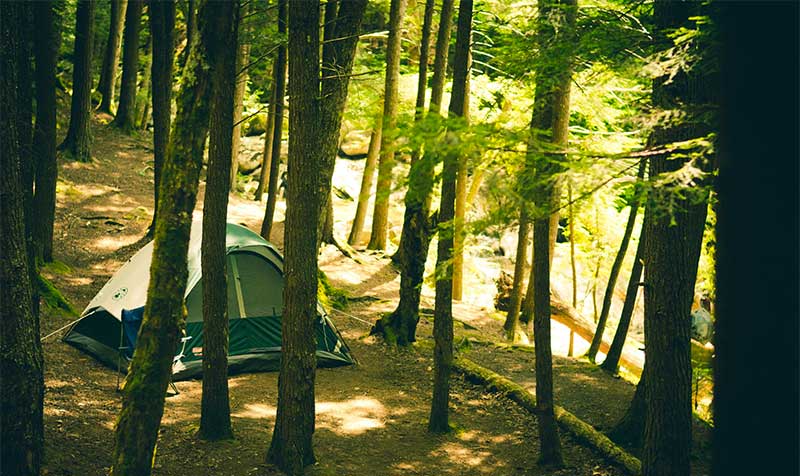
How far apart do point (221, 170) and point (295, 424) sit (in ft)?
9.52

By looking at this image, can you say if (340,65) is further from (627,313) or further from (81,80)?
(81,80)

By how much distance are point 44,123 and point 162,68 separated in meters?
2.52

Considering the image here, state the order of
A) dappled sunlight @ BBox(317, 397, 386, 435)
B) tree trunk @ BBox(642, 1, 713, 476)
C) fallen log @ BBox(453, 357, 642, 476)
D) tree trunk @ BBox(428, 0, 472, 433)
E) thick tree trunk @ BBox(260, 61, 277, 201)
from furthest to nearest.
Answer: thick tree trunk @ BBox(260, 61, 277, 201) → dappled sunlight @ BBox(317, 397, 386, 435) → tree trunk @ BBox(428, 0, 472, 433) → fallen log @ BBox(453, 357, 642, 476) → tree trunk @ BBox(642, 1, 713, 476)

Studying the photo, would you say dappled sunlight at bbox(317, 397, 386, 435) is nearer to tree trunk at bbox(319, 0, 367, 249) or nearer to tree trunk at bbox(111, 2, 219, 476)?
tree trunk at bbox(111, 2, 219, 476)

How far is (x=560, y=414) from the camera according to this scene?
1015cm

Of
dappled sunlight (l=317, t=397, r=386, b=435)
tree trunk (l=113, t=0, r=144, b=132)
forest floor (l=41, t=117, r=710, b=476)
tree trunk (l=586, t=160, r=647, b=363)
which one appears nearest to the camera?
forest floor (l=41, t=117, r=710, b=476)

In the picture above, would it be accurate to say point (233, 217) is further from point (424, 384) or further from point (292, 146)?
point (292, 146)

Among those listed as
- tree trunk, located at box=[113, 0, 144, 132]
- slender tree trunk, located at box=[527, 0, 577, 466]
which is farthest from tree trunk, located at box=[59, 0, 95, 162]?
slender tree trunk, located at box=[527, 0, 577, 466]

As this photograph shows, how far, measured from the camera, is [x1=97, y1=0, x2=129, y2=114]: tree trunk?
24078mm

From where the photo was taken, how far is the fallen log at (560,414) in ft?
28.4

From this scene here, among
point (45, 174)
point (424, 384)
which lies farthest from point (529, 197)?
point (45, 174)

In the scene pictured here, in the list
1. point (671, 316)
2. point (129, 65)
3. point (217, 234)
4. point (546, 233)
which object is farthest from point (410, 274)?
point (129, 65)

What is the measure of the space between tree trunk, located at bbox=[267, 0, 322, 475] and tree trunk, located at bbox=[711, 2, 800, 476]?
5.81 m

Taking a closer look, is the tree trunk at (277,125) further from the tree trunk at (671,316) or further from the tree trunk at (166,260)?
the tree trunk at (671,316)
